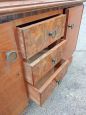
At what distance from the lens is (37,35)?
1.73 ft

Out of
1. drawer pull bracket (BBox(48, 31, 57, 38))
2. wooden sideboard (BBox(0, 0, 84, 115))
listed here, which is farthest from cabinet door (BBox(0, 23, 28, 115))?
drawer pull bracket (BBox(48, 31, 57, 38))

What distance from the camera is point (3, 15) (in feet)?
1.24

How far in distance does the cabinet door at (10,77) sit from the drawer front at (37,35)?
0.12ft

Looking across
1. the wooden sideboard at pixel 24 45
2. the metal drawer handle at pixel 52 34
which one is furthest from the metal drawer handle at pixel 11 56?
the metal drawer handle at pixel 52 34

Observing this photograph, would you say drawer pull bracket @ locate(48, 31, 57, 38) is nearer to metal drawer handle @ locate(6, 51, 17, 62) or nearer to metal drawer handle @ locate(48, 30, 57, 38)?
metal drawer handle @ locate(48, 30, 57, 38)

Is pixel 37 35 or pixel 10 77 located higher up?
pixel 37 35

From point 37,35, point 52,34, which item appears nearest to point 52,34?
point 52,34

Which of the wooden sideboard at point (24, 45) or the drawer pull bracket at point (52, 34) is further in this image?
the drawer pull bracket at point (52, 34)

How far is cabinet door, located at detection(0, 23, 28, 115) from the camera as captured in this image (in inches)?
17.2

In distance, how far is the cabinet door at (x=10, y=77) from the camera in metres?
0.44

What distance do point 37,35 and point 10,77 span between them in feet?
0.69

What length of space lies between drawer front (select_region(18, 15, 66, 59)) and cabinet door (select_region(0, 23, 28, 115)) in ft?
0.12

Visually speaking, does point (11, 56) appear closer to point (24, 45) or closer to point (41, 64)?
point (24, 45)

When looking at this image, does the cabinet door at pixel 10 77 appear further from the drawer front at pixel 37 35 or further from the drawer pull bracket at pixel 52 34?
the drawer pull bracket at pixel 52 34
